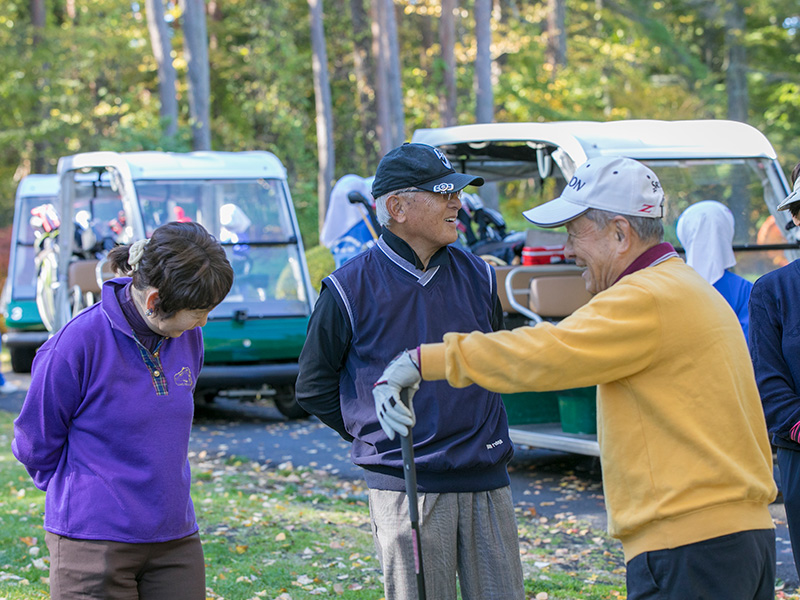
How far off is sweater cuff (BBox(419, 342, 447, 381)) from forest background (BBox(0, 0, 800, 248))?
24.0 m

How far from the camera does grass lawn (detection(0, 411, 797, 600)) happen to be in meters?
5.72

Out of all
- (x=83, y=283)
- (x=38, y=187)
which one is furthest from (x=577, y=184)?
(x=38, y=187)

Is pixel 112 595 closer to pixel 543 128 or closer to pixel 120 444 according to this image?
pixel 120 444

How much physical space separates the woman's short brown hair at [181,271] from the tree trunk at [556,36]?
30.9 meters

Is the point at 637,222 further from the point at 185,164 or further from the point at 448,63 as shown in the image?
the point at 448,63

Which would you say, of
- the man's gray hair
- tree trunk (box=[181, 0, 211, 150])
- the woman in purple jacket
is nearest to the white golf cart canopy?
the woman in purple jacket

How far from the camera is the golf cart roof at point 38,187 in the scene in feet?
59.9

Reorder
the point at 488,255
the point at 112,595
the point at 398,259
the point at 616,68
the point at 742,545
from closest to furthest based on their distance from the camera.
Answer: the point at 742,545
the point at 112,595
the point at 398,259
the point at 488,255
the point at 616,68

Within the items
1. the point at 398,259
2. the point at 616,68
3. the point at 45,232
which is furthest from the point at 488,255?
the point at 616,68

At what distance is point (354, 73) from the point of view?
110ft

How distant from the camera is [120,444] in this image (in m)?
3.29

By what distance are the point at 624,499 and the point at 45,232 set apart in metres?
15.0

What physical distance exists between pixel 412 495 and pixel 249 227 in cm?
→ 951

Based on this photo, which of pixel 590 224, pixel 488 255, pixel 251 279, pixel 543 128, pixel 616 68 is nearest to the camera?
pixel 590 224
